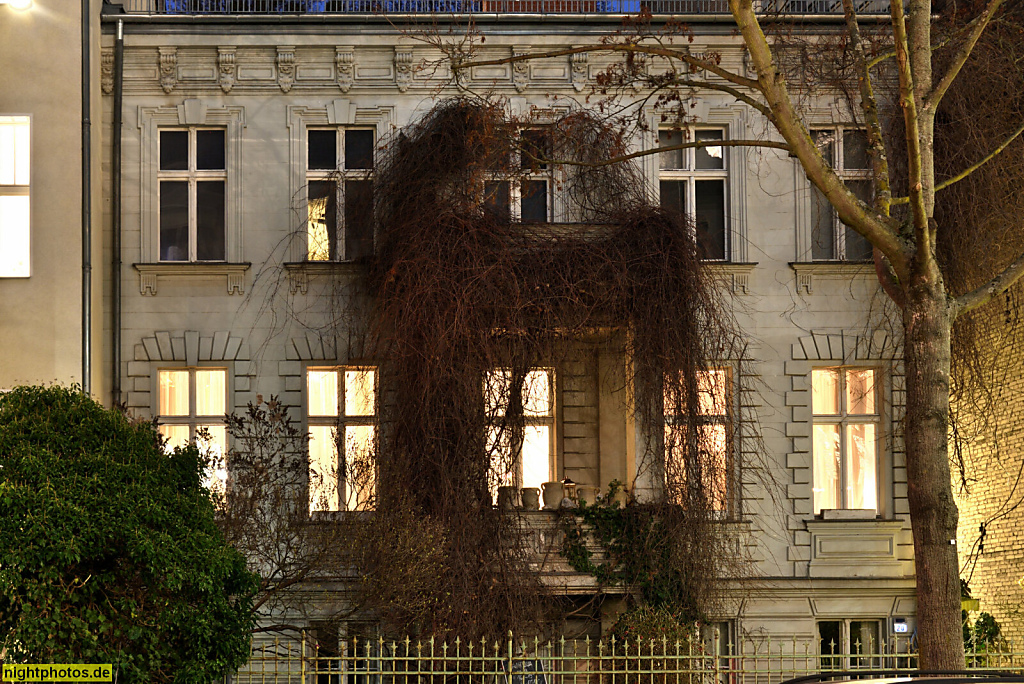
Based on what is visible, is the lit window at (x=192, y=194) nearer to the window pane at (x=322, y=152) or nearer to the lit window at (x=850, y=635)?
the window pane at (x=322, y=152)

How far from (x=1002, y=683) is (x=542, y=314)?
10.5 metres

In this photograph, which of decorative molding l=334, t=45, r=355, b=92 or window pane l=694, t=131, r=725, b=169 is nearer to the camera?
decorative molding l=334, t=45, r=355, b=92

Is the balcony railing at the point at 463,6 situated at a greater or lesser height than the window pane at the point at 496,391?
greater

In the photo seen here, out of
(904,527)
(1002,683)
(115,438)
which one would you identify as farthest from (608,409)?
(1002,683)

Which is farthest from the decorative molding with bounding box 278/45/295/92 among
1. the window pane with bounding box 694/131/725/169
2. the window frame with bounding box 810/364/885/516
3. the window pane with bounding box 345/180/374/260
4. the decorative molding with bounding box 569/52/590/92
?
the window frame with bounding box 810/364/885/516

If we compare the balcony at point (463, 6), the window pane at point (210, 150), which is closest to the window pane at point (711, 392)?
the balcony at point (463, 6)

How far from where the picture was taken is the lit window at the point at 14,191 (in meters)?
16.6

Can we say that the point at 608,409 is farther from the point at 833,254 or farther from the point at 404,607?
the point at 404,607

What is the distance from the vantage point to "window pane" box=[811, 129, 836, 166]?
1838cm

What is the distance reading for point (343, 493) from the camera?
1731 cm

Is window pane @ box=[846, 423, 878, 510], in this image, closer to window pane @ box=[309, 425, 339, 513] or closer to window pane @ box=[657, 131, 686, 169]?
window pane @ box=[657, 131, 686, 169]

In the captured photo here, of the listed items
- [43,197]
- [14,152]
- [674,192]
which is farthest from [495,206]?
[14,152]

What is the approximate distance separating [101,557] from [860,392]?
37.9ft

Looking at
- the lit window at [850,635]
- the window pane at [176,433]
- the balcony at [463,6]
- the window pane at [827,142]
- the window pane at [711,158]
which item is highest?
the balcony at [463,6]
